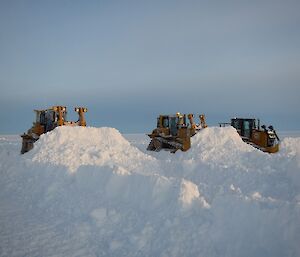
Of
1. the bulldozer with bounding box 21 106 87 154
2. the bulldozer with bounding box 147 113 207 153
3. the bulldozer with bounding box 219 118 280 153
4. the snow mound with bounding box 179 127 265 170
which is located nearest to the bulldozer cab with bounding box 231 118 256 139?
the bulldozer with bounding box 219 118 280 153

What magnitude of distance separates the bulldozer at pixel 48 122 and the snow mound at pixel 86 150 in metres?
3.11

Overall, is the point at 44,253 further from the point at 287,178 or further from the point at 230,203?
the point at 287,178

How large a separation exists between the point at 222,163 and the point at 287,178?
11.2ft

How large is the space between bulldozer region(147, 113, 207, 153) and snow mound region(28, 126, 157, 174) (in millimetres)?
4394

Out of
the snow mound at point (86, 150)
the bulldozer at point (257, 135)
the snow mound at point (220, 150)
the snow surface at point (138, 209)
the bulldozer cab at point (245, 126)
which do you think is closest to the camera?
the snow surface at point (138, 209)

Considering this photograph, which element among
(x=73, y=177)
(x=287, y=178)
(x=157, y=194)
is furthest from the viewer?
(x=287, y=178)

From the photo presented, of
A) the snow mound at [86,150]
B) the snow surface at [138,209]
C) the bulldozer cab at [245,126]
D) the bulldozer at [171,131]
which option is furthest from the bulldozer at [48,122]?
the bulldozer cab at [245,126]

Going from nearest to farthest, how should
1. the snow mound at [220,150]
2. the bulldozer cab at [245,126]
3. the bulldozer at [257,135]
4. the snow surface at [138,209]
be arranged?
the snow surface at [138,209]
the snow mound at [220,150]
the bulldozer at [257,135]
the bulldozer cab at [245,126]

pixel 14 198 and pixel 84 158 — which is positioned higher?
pixel 84 158

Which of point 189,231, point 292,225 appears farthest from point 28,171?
point 292,225

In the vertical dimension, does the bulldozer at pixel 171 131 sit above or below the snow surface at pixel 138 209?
above

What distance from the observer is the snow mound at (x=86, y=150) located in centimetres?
1290

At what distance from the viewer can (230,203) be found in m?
7.30

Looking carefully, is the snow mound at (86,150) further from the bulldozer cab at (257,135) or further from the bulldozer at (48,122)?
the bulldozer cab at (257,135)
